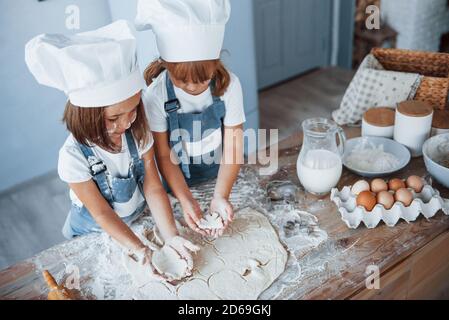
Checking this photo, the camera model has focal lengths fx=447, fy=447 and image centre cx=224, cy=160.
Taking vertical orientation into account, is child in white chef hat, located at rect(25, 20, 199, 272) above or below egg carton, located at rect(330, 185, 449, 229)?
above

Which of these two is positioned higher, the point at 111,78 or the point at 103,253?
the point at 111,78

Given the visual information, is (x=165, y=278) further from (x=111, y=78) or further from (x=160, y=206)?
(x=111, y=78)

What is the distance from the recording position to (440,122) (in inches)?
55.3

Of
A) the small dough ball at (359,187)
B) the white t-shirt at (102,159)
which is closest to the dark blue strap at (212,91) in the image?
the white t-shirt at (102,159)

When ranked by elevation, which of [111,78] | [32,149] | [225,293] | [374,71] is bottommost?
[32,149]

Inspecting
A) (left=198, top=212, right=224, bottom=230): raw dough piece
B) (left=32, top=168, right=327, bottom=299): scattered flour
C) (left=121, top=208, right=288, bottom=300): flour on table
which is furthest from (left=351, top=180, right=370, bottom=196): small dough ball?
(left=198, top=212, right=224, bottom=230): raw dough piece

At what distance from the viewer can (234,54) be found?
254 cm

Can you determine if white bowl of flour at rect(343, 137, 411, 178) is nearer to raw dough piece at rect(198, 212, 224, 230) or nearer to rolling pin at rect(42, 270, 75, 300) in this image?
raw dough piece at rect(198, 212, 224, 230)

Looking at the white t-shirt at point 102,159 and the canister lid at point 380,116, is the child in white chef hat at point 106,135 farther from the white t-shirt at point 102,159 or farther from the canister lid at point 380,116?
the canister lid at point 380,116

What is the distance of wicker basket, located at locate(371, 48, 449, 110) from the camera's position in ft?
4.75

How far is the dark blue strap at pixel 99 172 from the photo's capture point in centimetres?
112

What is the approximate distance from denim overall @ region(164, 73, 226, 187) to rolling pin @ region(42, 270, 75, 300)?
50 centimetres

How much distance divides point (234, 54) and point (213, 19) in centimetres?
143
